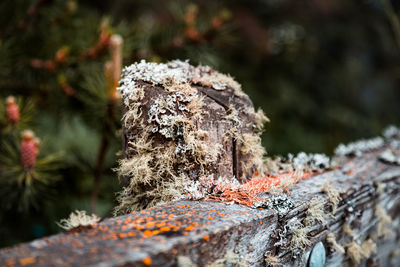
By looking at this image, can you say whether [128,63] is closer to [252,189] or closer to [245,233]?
[252,189]

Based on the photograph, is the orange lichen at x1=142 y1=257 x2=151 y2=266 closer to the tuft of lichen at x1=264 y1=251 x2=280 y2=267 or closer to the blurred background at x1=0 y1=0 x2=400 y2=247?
the tuft of lichen at x1=264 y1=251 x2=280 y2=267

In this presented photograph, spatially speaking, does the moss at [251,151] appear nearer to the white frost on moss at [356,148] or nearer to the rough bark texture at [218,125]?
the rough bark texture at [218,125]

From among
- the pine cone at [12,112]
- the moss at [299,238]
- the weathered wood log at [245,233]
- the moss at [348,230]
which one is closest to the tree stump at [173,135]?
the weathered wood log at [245,233]

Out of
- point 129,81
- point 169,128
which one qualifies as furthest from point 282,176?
point 129,81

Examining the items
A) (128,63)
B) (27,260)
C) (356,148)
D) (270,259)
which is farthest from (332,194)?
(128,63)

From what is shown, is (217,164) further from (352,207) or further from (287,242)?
(352,207)
